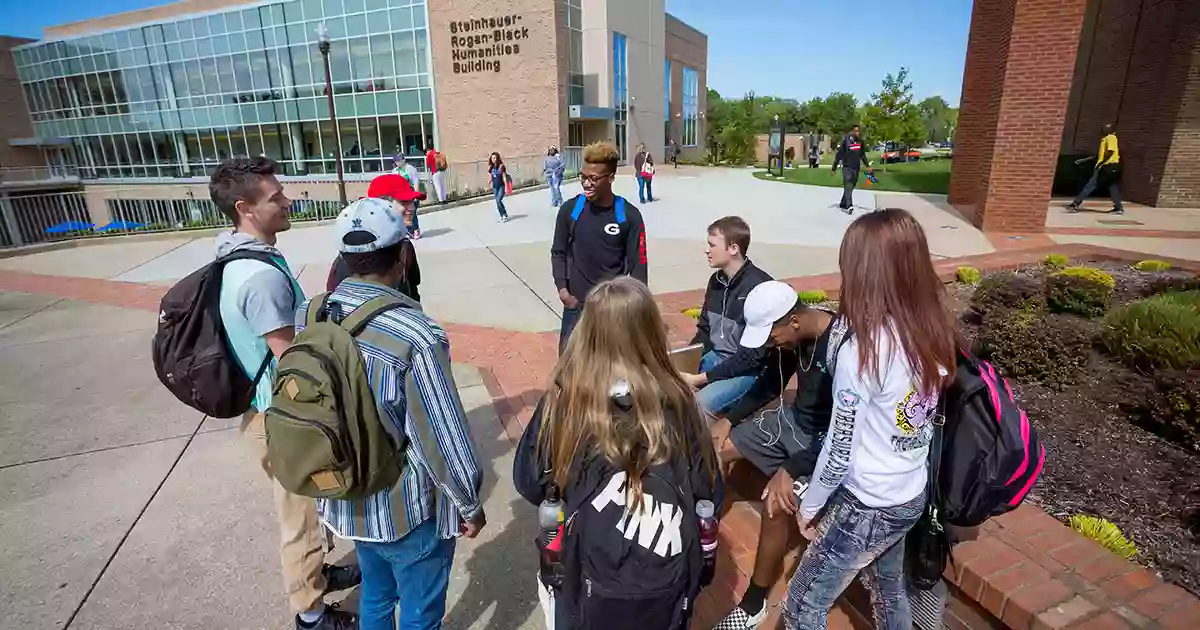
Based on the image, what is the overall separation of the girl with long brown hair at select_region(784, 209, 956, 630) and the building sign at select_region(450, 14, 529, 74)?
29230 mm

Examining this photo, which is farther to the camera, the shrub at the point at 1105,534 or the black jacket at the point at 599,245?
the black jacket at the point at 599,245

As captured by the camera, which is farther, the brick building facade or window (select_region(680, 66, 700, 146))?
window (select_region(680, 66, 700, 146))

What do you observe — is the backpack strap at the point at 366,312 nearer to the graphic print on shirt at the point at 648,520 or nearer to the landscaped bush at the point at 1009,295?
the graphic print on shirt at the point at 648,520

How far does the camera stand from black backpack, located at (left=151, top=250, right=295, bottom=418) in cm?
215

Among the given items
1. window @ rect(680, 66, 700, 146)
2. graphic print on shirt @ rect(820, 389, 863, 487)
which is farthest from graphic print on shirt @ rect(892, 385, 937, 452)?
window @ rect(680, 66, 700, 146)

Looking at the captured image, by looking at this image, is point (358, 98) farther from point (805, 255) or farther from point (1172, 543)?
point (1172, 543)

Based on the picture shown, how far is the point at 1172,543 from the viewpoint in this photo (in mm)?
2389

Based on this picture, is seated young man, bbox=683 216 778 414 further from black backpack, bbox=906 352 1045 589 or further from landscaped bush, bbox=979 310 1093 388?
landscaped bush, bbox=979 310 1093 388

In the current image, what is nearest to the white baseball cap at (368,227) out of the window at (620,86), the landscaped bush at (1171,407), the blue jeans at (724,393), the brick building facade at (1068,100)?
the blue jeans at (724,393)

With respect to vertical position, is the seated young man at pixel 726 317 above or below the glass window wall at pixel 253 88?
below

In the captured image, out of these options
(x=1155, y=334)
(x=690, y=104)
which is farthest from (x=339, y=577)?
(x=690, y=104)

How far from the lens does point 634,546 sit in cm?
148

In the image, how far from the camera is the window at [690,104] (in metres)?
45.6

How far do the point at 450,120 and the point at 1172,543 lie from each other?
30953 mm
